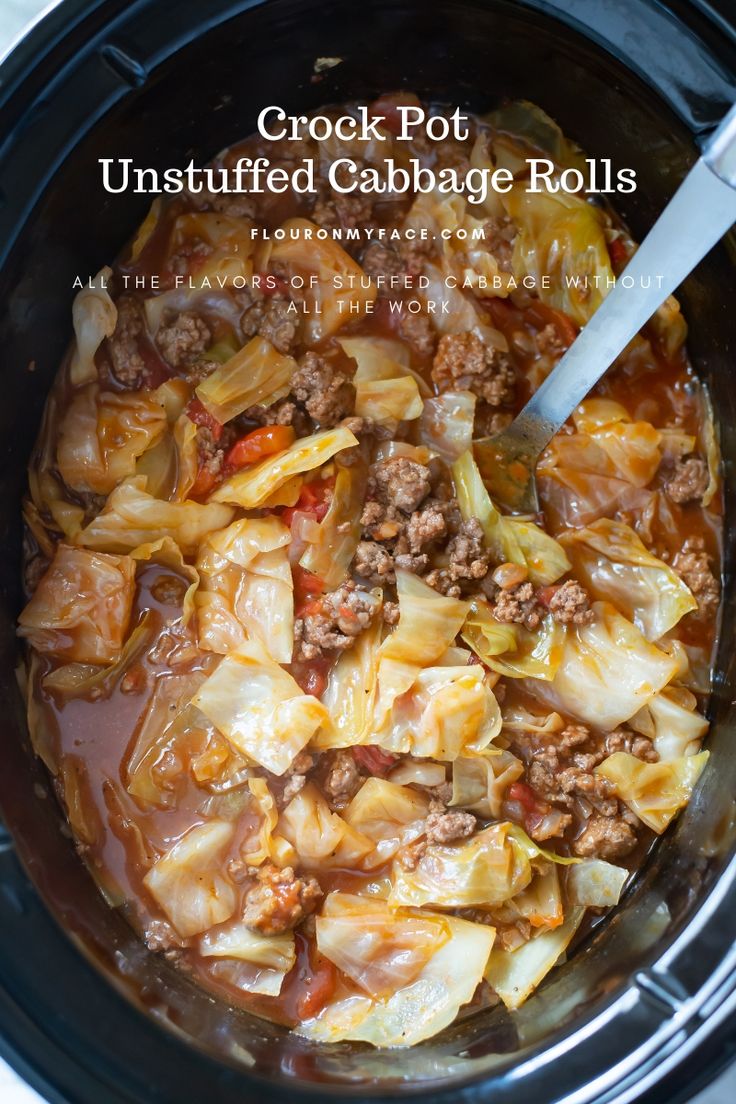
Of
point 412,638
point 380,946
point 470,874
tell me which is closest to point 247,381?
point 412,638

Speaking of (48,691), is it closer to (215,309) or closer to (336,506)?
(336,506)

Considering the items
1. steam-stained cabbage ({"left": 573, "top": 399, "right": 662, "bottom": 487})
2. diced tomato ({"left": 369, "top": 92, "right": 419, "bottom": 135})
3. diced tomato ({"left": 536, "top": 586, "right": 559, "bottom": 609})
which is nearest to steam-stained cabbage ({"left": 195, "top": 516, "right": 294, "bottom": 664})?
diced tomato ({"left": 536, "top": 586, "right": 559, "bottom": 609})

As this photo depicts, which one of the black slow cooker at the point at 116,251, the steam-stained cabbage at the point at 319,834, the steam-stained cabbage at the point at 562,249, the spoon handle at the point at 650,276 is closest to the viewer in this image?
the spoon handle at the point at 650,276

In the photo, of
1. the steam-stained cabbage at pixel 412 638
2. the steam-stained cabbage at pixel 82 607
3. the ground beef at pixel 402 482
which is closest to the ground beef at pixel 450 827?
the steam-stained cabbage at pixel 412 638

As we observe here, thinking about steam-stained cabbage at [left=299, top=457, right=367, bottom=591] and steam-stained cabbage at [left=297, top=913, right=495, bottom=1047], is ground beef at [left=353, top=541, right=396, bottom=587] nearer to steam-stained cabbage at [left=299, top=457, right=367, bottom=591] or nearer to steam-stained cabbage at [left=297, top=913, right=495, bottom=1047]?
steam-stained cabbage at [left=299, top=457, right=367, bottom=591]

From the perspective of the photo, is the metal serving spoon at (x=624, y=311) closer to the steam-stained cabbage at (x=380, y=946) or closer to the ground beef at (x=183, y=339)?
the ground beef at (x=183, y=339)

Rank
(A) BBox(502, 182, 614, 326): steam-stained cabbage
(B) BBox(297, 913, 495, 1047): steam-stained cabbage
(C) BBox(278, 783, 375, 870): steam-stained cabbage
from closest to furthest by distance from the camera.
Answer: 1. (B) BBox(297, 913, 495, 1047): steam-stained cabbage
2. (C) BBox(278, 783, 375, 870): steam-stained cabbage
3. (A) BBox(502, 182, 614, 326): steam-stained cabbage
